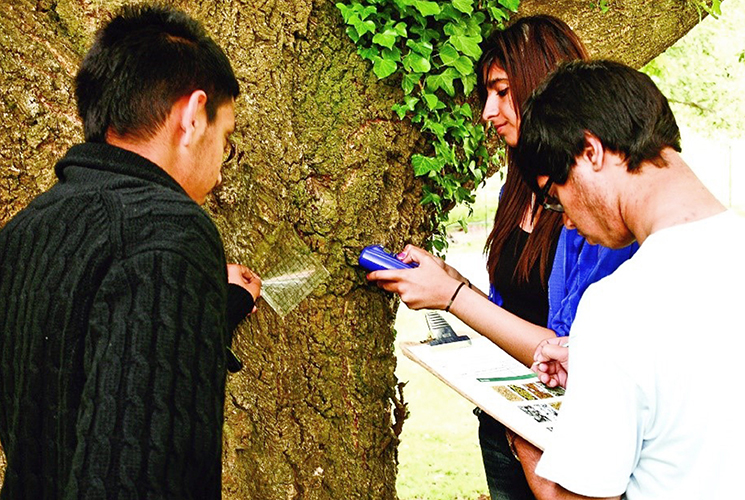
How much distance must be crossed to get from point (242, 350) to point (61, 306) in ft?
3.77

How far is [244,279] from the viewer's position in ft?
7.24

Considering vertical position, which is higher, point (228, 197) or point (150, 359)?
point (150, 359)

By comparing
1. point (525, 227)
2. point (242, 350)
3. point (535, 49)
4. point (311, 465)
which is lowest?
point (311, 465)

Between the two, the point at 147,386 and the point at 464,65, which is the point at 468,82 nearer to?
the point at 464,65

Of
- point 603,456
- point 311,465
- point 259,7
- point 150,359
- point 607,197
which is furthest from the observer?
point 311,465

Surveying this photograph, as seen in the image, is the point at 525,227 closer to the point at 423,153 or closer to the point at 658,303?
the point at 423,153

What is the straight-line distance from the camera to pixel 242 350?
2.46m

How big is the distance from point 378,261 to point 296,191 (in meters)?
0.36

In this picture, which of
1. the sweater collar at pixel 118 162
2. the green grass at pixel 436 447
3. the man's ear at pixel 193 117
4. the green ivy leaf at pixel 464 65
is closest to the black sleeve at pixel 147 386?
the sweater collar at pixel 118 162

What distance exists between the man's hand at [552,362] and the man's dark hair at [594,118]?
2.23 ft

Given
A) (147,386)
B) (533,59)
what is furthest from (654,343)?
(533,59)

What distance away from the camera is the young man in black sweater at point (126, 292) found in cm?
126

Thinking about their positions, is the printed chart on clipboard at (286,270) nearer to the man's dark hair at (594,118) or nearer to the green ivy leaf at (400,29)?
the green ivy leaf at (400,29)

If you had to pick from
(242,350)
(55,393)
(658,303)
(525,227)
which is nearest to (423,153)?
(525,227)
